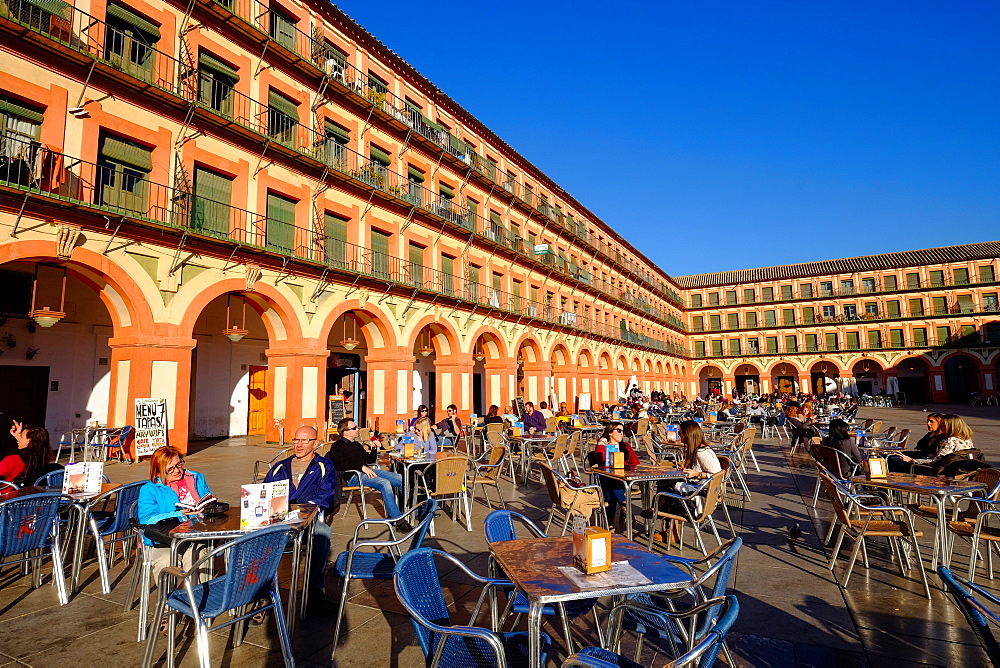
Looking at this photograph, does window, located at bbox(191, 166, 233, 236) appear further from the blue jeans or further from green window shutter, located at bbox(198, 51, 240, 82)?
the blue jeans

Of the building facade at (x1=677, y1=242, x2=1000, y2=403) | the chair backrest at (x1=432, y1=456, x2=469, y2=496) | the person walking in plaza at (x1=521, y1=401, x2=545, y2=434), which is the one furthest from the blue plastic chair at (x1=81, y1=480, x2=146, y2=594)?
the building facade at (x1=677, y1=242, x2=1000, y2=403)

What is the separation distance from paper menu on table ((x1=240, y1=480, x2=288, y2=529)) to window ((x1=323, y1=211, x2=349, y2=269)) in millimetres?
11354

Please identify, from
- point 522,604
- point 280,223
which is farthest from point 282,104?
point 522,604

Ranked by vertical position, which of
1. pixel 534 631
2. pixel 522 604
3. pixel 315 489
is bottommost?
pixel 522 604

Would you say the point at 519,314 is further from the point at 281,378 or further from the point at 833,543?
the point at 833,543

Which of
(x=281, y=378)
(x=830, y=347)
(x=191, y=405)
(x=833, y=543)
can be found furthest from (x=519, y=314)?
(x=830, y=347)

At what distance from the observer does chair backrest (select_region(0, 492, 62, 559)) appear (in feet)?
12.8

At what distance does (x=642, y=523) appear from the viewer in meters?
6.57

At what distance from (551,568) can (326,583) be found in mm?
2760

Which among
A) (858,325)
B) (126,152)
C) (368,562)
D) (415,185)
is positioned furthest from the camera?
(858,325)

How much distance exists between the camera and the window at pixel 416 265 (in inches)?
688

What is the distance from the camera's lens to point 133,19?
10.9m

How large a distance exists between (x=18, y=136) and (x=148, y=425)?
5.65 metres

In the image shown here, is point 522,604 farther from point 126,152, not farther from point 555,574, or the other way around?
point 126,152
